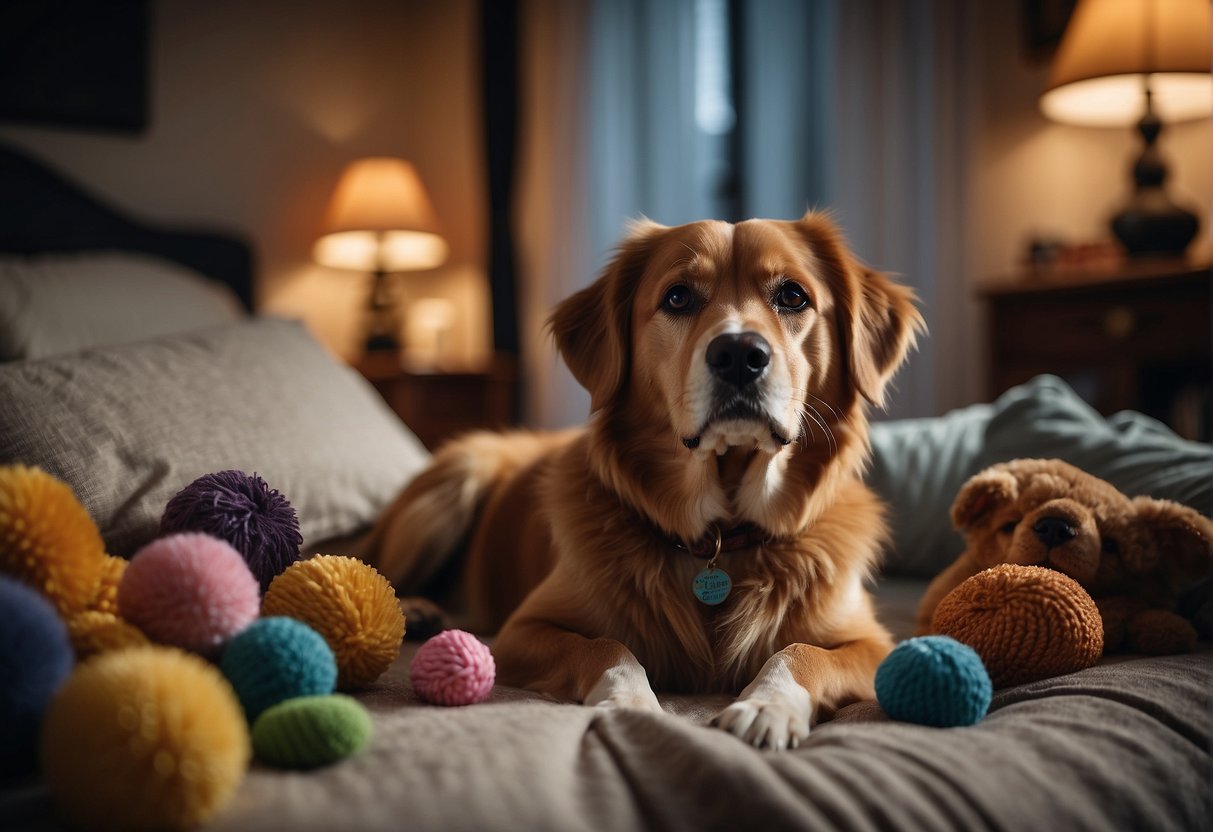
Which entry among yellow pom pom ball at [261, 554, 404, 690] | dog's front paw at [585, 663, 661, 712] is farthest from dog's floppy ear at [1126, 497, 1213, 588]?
yellow pom pom ball at [261, 554, 404, 690]

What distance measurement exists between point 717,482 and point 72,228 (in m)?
3.17

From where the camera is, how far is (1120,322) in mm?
2760

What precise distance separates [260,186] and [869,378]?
3724 millimetres

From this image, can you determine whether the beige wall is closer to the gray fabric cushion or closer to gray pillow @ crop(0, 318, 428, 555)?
the gray fabric cushion

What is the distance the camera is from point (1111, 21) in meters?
2.71

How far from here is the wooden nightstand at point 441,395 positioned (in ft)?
13.0

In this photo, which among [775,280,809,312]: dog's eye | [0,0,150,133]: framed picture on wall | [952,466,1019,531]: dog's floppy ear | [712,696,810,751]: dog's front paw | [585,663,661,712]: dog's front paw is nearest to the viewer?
[712,696,810,751]: dog's front paw

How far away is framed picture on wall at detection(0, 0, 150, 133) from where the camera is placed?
361 centimetres

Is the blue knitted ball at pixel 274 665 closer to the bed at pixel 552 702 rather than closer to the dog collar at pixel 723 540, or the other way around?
the bed at pixel 552 702

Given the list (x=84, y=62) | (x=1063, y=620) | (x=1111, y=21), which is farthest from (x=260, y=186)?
(x=1063, y=620)

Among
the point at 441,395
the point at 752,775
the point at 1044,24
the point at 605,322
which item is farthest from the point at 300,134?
the point at 752,775

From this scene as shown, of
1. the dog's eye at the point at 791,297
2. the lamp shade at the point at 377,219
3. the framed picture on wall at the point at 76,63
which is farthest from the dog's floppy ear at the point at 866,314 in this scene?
the framed picture on wall at the point at 76,63

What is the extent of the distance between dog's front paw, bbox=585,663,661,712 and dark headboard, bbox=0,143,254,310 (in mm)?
3178

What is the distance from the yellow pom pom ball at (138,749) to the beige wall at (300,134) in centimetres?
358
